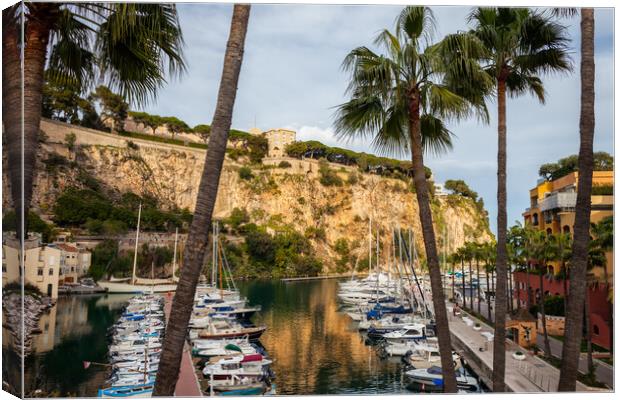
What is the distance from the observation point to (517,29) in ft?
19.4

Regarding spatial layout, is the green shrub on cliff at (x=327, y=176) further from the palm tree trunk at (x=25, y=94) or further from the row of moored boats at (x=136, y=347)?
A: the palm tree trunk at (x=25, y=94)

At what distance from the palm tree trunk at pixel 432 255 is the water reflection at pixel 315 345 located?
6582 millimetres

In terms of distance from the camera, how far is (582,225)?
192 inches

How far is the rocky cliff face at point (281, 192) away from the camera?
30562 mm

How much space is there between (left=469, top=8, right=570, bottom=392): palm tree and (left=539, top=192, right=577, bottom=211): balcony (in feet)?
21.2

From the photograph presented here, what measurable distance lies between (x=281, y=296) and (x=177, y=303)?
19.5 metres

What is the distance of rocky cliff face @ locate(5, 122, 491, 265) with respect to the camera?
30562mm

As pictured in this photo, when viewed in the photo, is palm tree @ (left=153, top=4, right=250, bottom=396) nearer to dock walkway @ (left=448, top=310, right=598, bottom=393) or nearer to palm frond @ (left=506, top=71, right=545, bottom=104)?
palm frond @ (left=506, top=71, right=545, bottom=104)

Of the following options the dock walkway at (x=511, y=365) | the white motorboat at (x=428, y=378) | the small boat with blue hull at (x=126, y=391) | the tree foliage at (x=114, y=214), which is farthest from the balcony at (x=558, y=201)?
the tree foliage at (x=114, y=214)

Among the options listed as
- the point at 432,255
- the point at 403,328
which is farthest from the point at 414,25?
the point at 403,328

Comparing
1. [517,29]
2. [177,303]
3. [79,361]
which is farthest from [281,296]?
[177,303]

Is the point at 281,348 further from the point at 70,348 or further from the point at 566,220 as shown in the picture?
the point at 566,220

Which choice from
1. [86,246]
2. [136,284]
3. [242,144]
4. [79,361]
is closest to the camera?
[79,361]

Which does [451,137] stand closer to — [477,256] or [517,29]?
[517,29]
